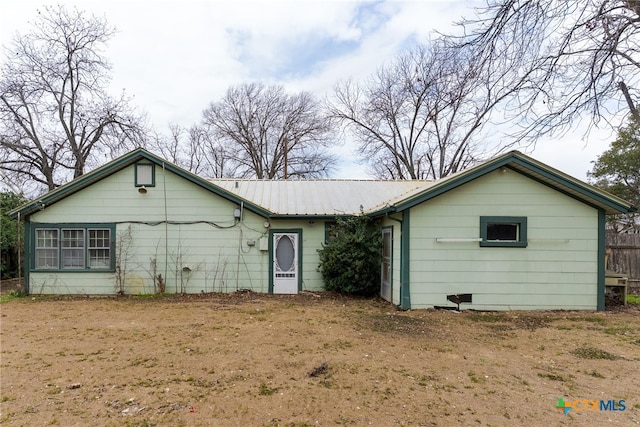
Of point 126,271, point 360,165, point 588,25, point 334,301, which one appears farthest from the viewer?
point 360,165

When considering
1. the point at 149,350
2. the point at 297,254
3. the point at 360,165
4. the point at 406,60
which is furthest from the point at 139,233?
the point at 360,165

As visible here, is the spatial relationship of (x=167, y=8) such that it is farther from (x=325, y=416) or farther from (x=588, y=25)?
(x=325, y=416)

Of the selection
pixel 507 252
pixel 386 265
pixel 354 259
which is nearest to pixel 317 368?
pixel 354 259

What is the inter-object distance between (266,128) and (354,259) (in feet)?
66.1

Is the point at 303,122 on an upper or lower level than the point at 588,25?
upper

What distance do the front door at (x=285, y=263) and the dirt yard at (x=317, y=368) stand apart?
264cm

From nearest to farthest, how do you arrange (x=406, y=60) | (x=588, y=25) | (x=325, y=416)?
(x=325, y=416) < (x=588, y=25) < (x=406, y=60)

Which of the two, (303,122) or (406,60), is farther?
(303,122)

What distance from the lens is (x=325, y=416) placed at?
325cm

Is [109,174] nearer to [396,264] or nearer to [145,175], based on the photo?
[145,175]

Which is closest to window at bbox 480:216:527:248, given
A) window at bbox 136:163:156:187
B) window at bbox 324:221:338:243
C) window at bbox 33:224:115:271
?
window at bbox 324:221:338:243

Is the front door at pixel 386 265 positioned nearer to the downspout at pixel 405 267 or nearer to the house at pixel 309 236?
the house at pixel 309 236

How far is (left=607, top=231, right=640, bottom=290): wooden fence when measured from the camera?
1137 centimetres

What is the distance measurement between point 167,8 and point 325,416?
7.24m
